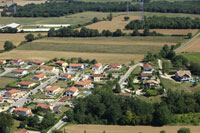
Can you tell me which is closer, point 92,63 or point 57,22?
point 92,63

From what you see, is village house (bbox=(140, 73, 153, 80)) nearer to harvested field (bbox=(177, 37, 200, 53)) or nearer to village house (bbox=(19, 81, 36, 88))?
harvested field (bbox=(177, 37, 200, 53))

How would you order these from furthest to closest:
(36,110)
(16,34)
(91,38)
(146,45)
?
(16,34) → (91,38) → (146,45) → (36,110)

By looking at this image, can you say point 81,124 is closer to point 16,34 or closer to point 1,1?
point 16,34

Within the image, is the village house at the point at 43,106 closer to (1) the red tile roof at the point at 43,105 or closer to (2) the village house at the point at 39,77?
(1) the red tile roof at the point at 43,105

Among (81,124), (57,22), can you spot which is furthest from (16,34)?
(81,124)

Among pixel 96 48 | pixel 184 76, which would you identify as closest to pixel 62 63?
pixel 96 48

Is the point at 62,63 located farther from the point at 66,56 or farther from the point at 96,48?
the point at 96,48

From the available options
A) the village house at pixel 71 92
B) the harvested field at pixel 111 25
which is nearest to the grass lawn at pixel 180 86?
the village house at pixel 71 92
